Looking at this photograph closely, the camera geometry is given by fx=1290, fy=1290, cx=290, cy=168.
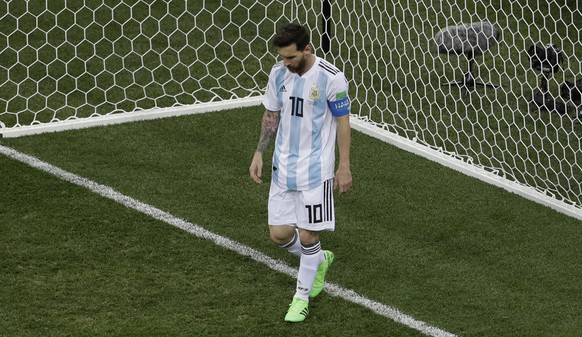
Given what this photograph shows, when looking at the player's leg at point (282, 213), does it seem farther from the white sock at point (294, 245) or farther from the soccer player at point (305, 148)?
the white sock at point (294, 245)

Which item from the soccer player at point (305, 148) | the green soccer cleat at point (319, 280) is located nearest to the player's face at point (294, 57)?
the soccer player at point (305, 148)

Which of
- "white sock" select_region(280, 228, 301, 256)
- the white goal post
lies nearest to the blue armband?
"white sock" select_region(280, 228, 301, 256)

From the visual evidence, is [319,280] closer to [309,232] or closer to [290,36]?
[309,232]

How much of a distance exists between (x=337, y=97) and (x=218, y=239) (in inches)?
67.5

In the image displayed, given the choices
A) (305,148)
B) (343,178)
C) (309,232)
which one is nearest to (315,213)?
(309,232)

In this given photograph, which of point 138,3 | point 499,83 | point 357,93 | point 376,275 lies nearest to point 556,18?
point 499,83

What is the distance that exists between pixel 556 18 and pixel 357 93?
2.07 m

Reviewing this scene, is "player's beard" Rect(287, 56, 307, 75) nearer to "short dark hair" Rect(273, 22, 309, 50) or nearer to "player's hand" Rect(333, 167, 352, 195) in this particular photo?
"short dark hair" Rect(273, 22, 309, 50)

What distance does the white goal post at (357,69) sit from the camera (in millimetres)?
10164

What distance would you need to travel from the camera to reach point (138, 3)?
1204 centimetres

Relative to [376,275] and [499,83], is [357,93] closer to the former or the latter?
[499,83]

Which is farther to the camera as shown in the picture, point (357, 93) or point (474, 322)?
point (357, 93)

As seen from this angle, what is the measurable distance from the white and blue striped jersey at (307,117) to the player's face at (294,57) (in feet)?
0.28

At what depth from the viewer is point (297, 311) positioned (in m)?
7.15
